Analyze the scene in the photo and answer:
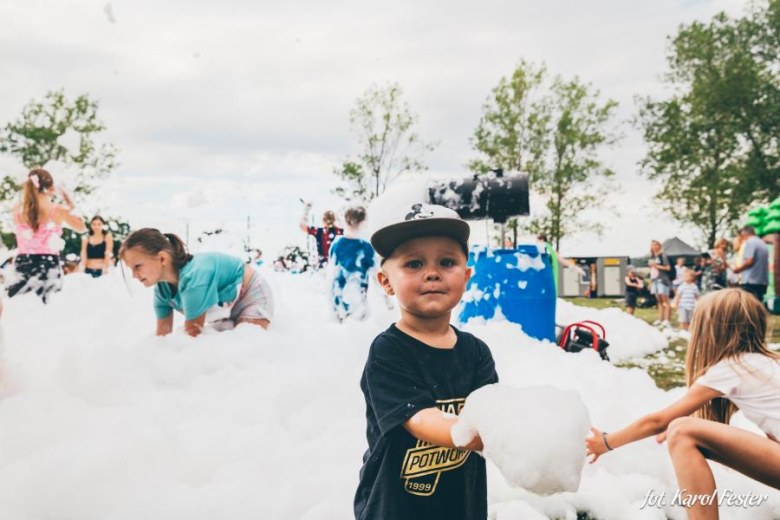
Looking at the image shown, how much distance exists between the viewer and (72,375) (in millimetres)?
2916

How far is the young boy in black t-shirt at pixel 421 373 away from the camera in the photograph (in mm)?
1228

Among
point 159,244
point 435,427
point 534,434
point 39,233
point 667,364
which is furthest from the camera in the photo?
point 667,364

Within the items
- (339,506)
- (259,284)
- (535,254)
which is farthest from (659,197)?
(339,506)

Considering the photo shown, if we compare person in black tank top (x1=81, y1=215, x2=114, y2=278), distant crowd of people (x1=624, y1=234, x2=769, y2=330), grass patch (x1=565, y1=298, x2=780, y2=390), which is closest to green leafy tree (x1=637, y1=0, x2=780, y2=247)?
distant crowd of people (x1=624, y1=234, x2=769, y2=330)

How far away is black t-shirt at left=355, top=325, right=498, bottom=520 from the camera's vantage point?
3.93 feet

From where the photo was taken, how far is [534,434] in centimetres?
89

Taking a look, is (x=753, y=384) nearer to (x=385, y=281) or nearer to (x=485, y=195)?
(x=385, y=281)

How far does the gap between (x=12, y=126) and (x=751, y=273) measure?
54.1 feet

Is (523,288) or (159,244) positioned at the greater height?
(159,244)

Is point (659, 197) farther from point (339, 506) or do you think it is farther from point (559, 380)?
point (339, 506)

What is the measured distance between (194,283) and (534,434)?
2856 millimetres

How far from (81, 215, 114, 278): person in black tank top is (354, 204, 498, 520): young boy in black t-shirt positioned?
21.9 ft

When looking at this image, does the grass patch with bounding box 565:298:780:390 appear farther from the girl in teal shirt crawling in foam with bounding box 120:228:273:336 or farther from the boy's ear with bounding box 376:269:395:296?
the boy's ear with bounding box 376:269:395:296

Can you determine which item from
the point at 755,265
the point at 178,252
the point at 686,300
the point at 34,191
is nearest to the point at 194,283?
the point at 178,252
